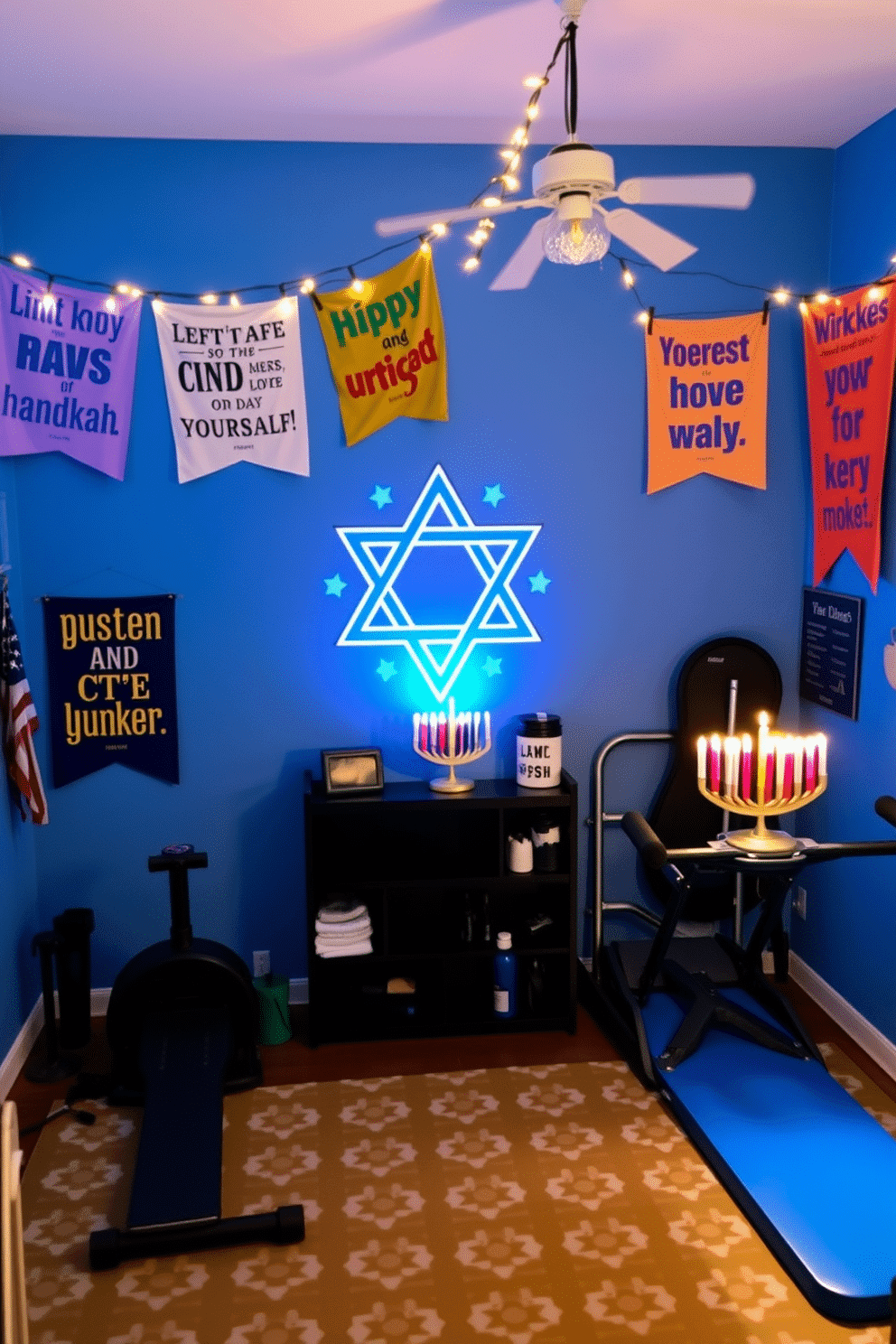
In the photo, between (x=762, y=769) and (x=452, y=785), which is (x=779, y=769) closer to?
(x=762, y=769)

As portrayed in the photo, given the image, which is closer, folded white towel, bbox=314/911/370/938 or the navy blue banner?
folded white towel, bbox=314/911/370/938

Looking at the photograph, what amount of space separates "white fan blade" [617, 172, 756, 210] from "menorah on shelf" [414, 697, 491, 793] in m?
2.28

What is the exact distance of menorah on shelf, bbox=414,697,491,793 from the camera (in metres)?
4.50

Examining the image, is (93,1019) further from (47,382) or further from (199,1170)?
(47,382)

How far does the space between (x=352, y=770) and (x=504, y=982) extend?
3.33 ft

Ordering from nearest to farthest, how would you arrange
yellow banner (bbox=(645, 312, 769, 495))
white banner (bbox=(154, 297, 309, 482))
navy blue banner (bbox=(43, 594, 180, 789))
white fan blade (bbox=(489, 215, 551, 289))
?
white fan blade (bbox=(489, 215, 551, 289)) → white banner (bbox=(154, 297, 309, 482)) → navy blue banner (bbox=(43, 594, 180, 789)) → yellow banner (bbox=(645, 312, 769, 495))

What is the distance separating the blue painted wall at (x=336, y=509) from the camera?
434 cm

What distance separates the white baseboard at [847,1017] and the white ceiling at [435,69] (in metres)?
3.31

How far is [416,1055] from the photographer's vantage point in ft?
14.2

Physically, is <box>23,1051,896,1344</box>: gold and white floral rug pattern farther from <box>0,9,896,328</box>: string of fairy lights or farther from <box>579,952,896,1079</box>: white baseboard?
<box>0,9,896,328</box>: string of fairy lights

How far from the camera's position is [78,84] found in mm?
3705

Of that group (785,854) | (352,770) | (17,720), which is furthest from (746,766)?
(17,720)

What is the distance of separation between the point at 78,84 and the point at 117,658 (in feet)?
6.54

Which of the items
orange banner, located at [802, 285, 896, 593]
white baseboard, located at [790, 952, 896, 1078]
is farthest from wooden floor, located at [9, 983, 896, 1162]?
orange banner, located at [802, 285, 896, 593]
